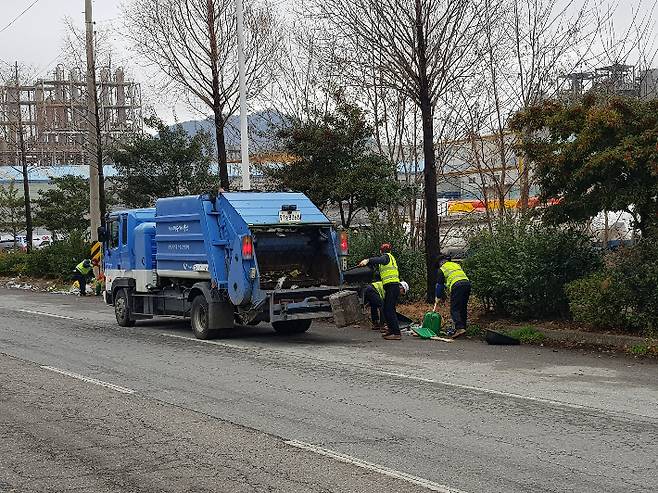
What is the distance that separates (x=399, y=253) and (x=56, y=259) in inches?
783

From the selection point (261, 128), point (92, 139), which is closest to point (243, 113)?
point (261, 128)

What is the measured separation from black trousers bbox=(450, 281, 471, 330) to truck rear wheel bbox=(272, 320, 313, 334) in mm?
3008

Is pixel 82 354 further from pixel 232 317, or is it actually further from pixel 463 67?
pixel 463 67

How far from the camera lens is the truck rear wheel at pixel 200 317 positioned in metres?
16.3

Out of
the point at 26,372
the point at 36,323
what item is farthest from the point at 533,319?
the point at 36,323

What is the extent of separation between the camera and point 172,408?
9.70 m

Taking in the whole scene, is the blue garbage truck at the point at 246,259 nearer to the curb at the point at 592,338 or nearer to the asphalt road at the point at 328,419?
the asphalt road at the point at 328,419

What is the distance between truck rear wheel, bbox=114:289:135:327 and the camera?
19.3m

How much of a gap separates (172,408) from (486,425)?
3484mm

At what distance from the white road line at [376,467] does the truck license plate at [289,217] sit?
26.5 ft

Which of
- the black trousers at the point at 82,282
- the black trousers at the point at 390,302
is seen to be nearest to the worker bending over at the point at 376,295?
the black trousers at the point at 390,302

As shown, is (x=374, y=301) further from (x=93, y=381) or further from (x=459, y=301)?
(x=93, y=381)

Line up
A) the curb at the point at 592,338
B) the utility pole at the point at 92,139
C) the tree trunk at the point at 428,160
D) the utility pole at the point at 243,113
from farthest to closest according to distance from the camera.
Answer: the utility pole at the point at 92,139 < the utility pole at the point at 243,113 < the tree trunk at the point at 428,160 < the curb at the point at 592,338

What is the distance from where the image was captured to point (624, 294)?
44.6 feet
